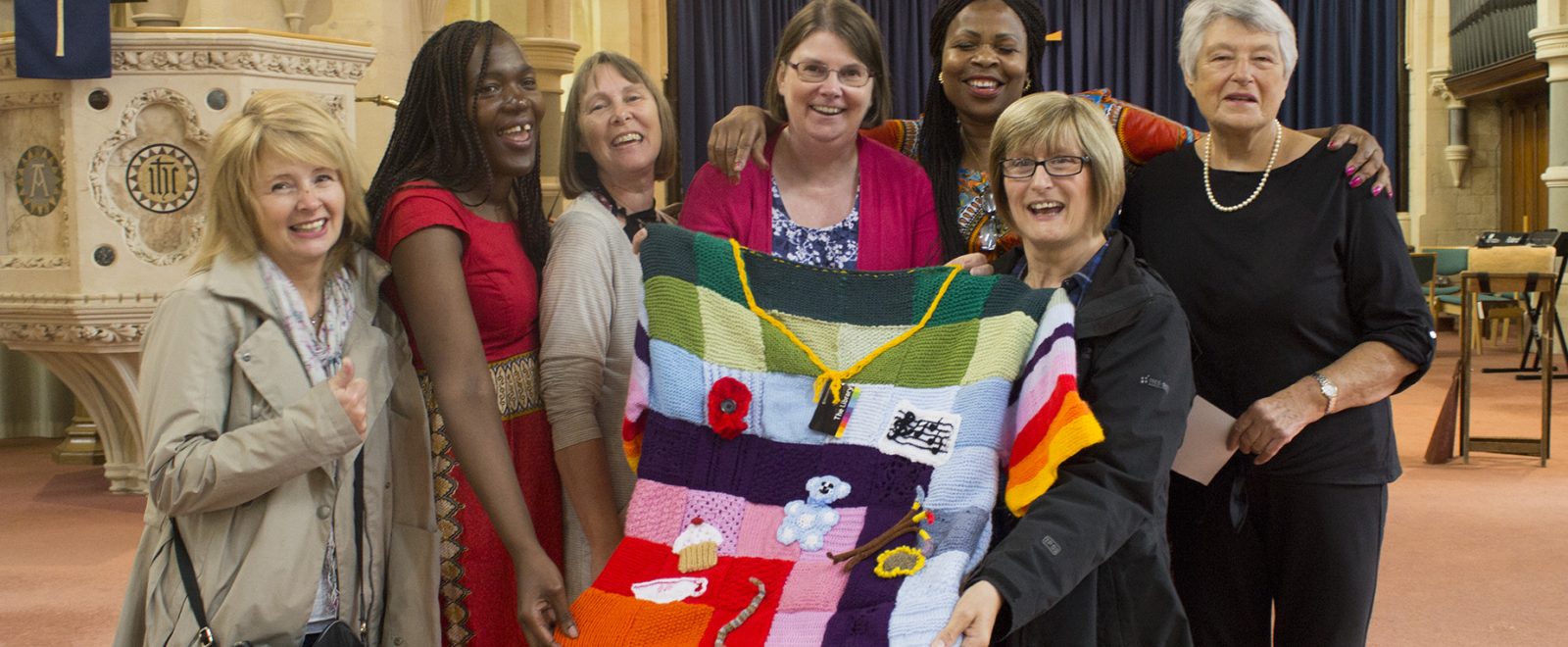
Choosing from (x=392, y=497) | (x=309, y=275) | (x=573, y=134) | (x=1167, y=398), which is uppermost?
(x=573, y=134)

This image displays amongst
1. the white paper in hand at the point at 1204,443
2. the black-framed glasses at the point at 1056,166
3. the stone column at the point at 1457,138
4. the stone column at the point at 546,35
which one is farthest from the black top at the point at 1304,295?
the stone column at the point at 1457,138

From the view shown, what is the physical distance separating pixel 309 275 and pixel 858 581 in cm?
90

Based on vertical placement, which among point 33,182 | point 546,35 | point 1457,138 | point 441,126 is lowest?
point 441,126

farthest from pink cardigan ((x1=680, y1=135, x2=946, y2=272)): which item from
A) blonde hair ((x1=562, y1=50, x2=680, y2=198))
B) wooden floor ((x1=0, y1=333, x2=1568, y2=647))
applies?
wooden floor ((x1=0, y1=333, x2=1568, y2=647))

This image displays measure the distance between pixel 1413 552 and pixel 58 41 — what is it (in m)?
4.98

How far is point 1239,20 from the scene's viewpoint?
2.28 meters

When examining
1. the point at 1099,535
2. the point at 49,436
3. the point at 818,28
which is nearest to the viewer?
the point at 1099,535

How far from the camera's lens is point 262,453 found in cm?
186

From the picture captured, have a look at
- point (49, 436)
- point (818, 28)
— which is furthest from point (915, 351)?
point (49, 436)

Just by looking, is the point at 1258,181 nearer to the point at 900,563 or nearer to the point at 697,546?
the point at 900,563

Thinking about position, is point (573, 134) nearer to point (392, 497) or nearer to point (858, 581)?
point (392, 497)

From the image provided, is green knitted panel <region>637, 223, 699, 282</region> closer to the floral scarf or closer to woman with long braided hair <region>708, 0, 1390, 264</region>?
woman with long braided hair <region>708, 0, 1390, 264</region>

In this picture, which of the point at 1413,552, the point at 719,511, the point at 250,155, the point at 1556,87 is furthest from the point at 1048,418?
the point at 1556,87

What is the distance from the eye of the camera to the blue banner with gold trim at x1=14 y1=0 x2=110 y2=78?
4.82 m
